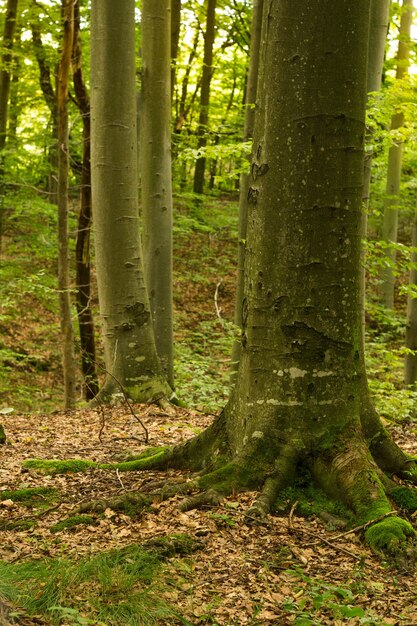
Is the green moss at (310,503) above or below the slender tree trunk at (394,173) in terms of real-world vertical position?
below

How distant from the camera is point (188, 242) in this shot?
73.0 feet

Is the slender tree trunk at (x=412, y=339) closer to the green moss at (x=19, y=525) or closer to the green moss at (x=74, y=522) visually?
the green moss at (x=74, y=522)

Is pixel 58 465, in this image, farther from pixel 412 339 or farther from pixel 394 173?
pixel 394 173

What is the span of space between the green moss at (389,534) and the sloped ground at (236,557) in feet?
0.23

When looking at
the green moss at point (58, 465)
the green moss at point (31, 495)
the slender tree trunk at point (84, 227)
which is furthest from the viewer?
the slender tree trunk at point (84, 227)

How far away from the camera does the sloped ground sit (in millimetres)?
2830

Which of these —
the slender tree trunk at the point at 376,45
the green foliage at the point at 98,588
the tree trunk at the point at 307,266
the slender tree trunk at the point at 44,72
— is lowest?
the green foliage at the point at 98,588

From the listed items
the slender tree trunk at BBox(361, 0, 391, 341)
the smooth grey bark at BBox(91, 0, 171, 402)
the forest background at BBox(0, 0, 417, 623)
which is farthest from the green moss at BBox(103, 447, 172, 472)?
the slender tree trunk at BBox(361, 0, 391, 341)

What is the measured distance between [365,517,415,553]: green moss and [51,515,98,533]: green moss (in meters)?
1.60

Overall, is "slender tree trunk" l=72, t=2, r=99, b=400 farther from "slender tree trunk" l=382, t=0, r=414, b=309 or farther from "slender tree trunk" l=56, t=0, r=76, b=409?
"slender tree trunk" l=382, t=0, r=414, b=309

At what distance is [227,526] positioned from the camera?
3586 millimetres

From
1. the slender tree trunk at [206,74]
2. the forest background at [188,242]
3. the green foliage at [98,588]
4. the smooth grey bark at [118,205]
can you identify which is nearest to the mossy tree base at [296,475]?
the green foliage at [98,588]

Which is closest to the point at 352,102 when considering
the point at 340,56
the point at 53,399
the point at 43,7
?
the point at 340,56

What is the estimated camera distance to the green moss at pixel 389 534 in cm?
341
